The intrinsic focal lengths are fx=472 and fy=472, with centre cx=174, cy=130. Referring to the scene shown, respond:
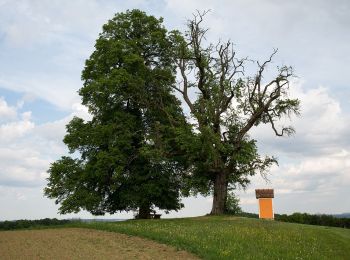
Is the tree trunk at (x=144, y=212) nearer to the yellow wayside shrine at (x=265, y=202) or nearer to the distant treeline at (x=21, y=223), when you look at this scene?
the distant treeline at (x=21, y=223)

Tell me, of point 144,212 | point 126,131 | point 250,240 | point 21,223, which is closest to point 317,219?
point 144,212

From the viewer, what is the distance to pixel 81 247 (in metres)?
19.6

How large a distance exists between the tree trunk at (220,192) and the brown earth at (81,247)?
14631mm

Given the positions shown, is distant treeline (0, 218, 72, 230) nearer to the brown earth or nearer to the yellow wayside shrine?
the brown earth

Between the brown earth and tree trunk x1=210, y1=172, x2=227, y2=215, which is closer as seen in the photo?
the brown earth

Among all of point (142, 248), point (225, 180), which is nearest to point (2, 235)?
point (142, 248)

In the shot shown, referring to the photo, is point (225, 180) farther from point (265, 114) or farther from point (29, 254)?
point (29, 254)

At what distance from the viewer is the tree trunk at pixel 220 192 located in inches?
1442

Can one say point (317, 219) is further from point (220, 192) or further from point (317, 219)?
point (220, 192)

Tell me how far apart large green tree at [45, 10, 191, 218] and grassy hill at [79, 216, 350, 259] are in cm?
918

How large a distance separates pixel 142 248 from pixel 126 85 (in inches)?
785

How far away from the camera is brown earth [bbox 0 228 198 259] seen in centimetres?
1805

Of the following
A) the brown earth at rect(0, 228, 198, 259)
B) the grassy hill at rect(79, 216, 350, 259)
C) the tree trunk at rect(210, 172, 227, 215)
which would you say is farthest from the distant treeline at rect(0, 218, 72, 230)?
the brown earth at rect(0, 228, 198, 259)

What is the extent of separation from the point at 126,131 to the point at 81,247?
17458mm
